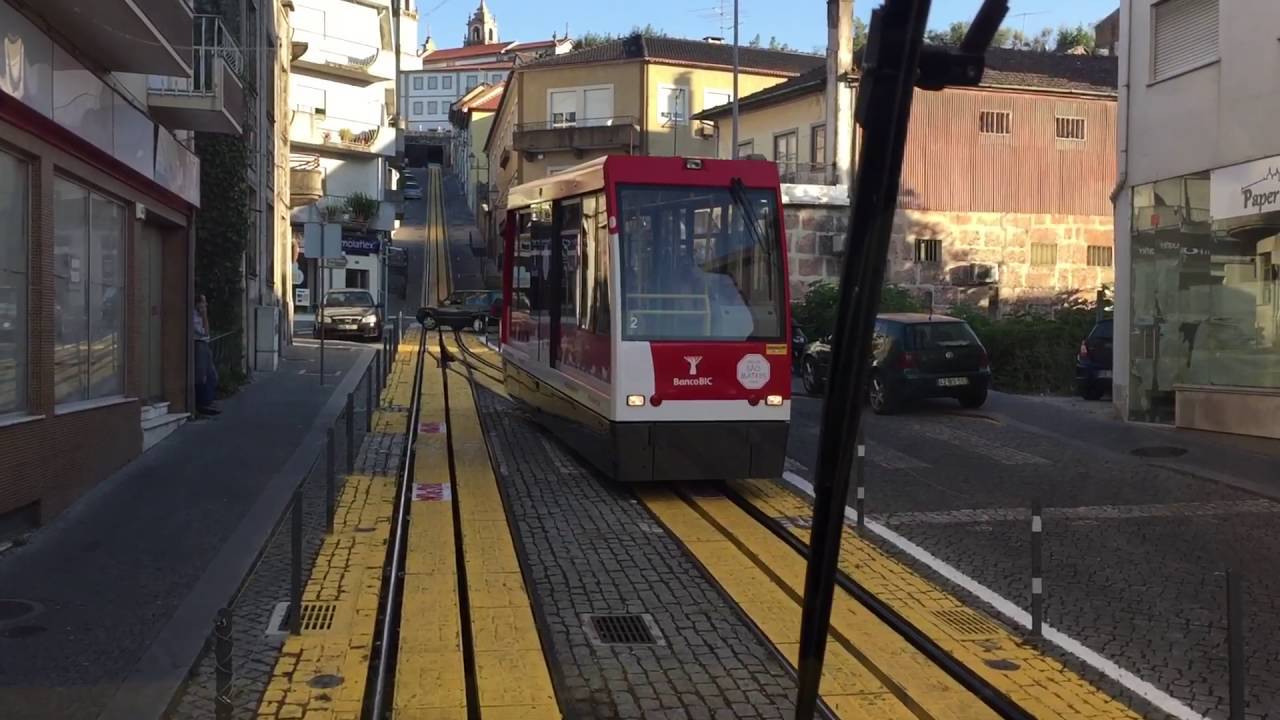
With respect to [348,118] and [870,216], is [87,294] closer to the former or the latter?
[870,216]

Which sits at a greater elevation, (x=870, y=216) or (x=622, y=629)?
(x=870, y=216)

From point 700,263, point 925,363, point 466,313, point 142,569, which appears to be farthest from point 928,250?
point 142,569

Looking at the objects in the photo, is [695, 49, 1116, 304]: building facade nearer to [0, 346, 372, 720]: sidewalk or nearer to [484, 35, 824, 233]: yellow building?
[484, 35, 824, 233]: yellow building

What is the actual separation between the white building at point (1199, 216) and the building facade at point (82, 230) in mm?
12517

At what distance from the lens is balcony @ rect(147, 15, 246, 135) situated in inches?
585

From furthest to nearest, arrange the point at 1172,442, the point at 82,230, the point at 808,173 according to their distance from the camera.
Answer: the point at 808,173 < the point at 1172,442 < the point at 82,230

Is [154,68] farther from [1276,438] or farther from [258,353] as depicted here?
[1276,438]

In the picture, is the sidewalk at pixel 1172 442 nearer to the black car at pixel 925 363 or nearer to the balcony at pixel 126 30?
the black car at pixel 925 363

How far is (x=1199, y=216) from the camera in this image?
53.7 feet

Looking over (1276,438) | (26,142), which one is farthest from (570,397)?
(1276,438)

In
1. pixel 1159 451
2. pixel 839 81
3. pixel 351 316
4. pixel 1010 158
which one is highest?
pixel 839 81

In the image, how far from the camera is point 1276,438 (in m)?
14.6

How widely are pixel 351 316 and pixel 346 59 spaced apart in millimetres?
21666

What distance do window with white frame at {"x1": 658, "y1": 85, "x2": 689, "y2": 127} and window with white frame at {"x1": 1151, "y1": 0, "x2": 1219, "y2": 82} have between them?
35746mm
